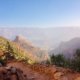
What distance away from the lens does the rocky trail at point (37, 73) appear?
20.5 metres

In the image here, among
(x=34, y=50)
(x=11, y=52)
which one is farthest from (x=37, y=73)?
(x=34, y=50)

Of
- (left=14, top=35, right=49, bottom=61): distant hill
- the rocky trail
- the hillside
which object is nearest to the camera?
the rocky trail

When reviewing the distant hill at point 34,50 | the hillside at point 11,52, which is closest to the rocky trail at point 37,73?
the hillside at point 11,52

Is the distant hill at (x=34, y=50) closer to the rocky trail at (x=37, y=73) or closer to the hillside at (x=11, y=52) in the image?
the hillside at (x=11, y=52)

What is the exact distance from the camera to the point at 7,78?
64.9 ft

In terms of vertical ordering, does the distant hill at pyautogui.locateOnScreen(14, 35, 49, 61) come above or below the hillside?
below

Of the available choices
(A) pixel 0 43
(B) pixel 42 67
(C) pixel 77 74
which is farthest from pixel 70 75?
(A) pixel 0 43

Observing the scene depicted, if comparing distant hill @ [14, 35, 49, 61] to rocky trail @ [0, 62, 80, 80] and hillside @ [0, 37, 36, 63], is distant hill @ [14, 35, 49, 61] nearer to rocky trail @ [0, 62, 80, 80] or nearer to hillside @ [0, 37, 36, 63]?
hillside @ [0, 37, 36, 63]

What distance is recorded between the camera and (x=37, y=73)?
79.4 feet

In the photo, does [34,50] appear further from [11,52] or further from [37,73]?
[37,73]

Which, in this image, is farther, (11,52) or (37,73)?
(11,52)

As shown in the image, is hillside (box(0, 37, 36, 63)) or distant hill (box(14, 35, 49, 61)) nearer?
hillside (box(0, 37, 36, 63))

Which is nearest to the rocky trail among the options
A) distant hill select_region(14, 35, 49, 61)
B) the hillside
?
the hillside

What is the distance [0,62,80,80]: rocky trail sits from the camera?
67.1 ft
